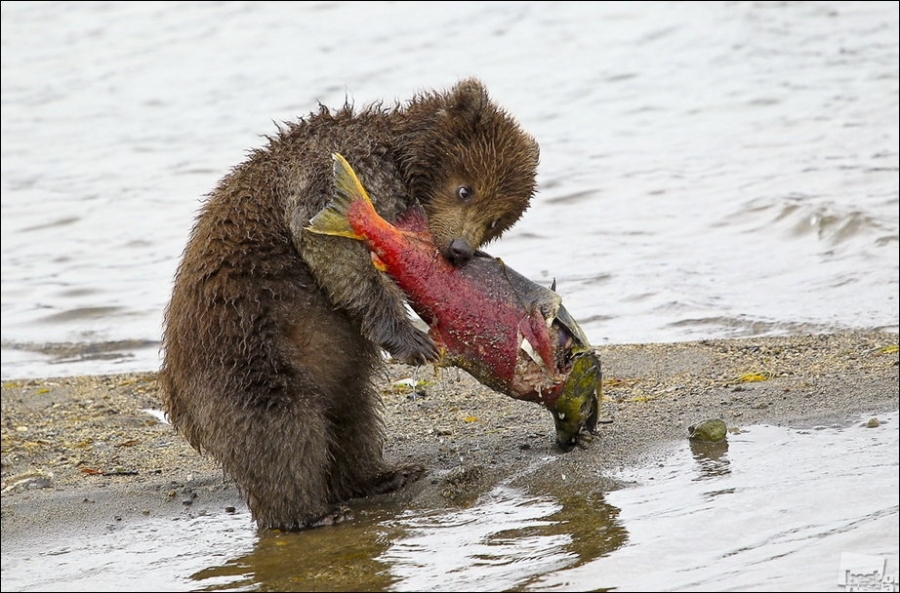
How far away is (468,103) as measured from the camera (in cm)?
644

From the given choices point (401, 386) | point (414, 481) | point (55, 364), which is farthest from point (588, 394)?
point (55, 364)

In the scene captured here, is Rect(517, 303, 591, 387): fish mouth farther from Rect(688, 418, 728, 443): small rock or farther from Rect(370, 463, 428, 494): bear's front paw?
Rect(370, 463, 428, 494): bear's front paw

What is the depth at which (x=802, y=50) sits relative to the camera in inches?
787

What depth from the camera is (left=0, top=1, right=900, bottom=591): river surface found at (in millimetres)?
5402

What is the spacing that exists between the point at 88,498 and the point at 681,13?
18372mm

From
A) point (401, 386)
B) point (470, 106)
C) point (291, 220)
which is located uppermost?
point (470, 106)

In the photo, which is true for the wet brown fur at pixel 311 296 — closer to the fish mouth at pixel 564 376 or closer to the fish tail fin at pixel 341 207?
the fish tail fin at pixel 341 207

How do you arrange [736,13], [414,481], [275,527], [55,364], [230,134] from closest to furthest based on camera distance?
[275,527] < [414,481] < [55,364] < [230,134] < [736,13]

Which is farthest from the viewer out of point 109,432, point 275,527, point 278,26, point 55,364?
point 278,26

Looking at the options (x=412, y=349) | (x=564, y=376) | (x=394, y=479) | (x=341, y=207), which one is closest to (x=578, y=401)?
(x=564, y=376)

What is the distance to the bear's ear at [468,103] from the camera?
6441mm

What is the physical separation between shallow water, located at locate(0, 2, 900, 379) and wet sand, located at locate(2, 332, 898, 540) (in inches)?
47.0

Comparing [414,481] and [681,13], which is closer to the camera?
[414,481]

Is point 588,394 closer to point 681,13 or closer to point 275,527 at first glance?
point 275,527
